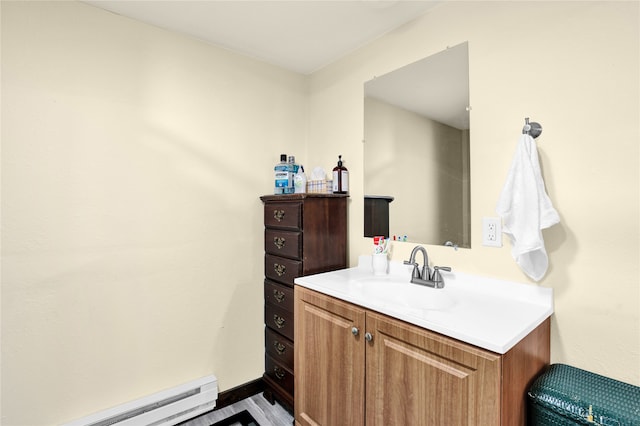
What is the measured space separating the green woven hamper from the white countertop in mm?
195

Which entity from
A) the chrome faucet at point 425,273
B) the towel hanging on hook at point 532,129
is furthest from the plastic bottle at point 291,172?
the towel hanging on hook at point 532,129

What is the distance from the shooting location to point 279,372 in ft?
6.59

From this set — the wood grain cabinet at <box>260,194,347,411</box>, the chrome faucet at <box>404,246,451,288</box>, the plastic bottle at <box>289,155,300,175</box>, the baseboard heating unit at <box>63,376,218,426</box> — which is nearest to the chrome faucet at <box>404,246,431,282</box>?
the chrome faucet at <box>404,246,451,288</box>

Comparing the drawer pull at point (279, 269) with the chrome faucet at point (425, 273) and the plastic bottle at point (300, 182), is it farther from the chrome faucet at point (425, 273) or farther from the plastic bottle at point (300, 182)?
the chrome faucet at point (425, 273)

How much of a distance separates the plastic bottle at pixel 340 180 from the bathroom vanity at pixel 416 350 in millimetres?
624

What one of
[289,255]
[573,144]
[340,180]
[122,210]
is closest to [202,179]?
[122,210]

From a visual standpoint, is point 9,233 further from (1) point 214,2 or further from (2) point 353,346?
(2) point 353,346

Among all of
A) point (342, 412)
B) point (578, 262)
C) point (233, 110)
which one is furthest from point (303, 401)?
point (233, 110)

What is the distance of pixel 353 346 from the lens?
1.31 m

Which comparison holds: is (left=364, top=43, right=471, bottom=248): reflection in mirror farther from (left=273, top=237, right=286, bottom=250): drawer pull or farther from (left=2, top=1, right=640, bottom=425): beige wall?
(left=273, top=237, right=286, bottom=250): drawer pull

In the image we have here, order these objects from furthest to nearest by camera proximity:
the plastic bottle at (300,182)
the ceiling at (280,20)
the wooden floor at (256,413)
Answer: the plastic bottle at (300,182)
the wooden floor at (256,413)
the ceiling at (280,20)

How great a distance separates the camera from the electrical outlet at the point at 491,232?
138 cm

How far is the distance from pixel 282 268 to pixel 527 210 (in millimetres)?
1368

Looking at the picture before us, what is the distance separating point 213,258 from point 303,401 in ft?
3.28
